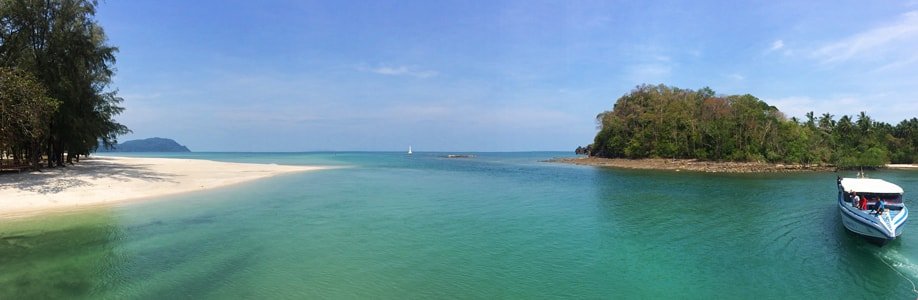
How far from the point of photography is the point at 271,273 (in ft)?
42.7

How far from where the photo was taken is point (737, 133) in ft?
262

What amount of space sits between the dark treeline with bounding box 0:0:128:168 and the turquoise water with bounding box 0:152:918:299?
27.5ft

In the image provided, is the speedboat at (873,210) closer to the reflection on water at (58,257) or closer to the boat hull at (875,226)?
Answer: the boat hull at (875,226)

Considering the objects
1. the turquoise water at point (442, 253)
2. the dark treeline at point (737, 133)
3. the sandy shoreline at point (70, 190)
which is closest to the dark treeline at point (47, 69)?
A: the sandy shoreline at point (70, 190)

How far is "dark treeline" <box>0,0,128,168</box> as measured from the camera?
958 inches

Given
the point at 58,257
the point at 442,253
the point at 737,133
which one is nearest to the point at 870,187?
the point at 442,253

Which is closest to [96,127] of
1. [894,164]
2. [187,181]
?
[187,181]

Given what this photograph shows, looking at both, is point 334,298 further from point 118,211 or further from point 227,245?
point 118,211

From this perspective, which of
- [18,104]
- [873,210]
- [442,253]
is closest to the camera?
[442,253]

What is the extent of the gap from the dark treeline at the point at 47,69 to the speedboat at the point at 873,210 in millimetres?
42853

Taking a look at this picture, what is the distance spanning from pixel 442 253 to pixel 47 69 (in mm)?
34812

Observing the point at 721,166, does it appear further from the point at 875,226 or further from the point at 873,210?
the point at 875,226

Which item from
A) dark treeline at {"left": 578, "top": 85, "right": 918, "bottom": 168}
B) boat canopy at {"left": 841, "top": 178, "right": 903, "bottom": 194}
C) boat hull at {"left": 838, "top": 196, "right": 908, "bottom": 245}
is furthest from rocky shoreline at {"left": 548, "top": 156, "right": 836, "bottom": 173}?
boat hull at {"left": 838, "top": 196, "right": 908, "bottom": 245}

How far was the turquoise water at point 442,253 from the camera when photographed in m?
11.9
